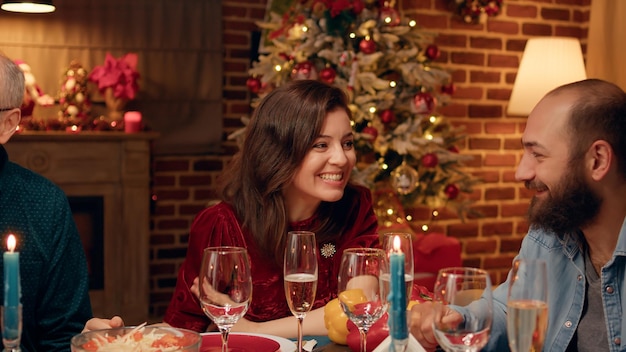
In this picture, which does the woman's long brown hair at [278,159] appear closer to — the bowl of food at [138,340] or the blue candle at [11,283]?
the bowl of food at [138,340]

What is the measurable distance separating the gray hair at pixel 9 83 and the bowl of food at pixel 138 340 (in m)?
0.78

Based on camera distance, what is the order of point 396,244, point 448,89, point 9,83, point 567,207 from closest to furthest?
1. point 396,244
2. point 567,207
3. point 9,83
4. point 448,89

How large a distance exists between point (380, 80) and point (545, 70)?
964mm

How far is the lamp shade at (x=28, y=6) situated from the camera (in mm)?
4176

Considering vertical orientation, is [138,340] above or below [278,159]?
below

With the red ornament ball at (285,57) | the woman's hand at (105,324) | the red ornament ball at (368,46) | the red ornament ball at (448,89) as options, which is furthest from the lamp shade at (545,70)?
the woman's hand at (105,324)

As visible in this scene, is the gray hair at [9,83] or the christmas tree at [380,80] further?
the christmas tree at [380,80]

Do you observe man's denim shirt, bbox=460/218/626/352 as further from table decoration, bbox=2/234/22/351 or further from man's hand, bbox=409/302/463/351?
table decoration, bbox=2/234/22/351

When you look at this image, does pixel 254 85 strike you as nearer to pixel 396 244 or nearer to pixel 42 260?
pixel 42 260

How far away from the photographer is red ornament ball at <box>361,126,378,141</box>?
13.8ft

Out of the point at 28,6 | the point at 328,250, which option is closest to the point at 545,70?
the point at 328,250

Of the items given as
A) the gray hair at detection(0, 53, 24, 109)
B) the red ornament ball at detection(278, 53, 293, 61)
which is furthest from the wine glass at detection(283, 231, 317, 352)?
the red ornament ball at detection(278, 53, 293, 61)

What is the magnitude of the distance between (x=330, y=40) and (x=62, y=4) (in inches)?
62.6

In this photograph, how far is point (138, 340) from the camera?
1466 millimetres
